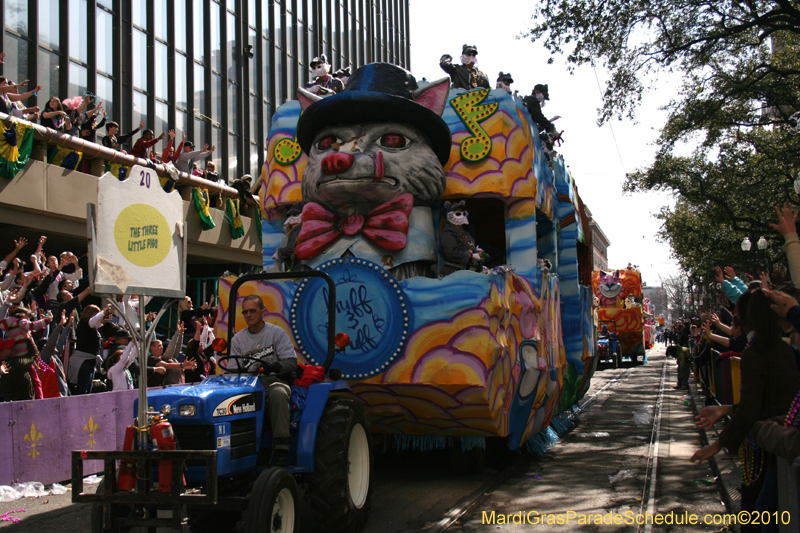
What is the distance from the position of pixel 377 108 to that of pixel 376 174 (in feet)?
2.33

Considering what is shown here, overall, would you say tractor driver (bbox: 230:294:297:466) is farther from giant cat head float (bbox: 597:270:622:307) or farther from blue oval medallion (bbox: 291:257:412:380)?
giant cat head float (bbox: 597:270:622:307)

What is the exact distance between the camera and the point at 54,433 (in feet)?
25.1

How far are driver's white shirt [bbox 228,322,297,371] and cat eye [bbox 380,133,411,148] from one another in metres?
2.67

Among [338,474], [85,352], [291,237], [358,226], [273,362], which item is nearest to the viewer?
[338,474]

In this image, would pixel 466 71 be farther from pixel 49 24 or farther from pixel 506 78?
pixel 49 24

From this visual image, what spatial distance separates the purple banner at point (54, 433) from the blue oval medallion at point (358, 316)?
2.72 m

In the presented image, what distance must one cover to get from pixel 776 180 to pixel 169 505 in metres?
22.1

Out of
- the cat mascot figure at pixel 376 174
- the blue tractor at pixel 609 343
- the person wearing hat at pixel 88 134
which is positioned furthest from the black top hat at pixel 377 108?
the blue tractor at pixel 609 343

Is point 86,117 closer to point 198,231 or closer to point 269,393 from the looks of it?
point 198,231

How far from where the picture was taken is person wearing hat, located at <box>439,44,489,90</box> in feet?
31.4

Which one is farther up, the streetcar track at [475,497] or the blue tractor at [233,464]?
the blue tractor at [233,464]

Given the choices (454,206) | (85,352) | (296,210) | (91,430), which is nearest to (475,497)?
(454,206)

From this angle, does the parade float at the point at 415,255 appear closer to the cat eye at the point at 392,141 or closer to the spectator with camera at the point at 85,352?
the cat eye at the point at 392,141

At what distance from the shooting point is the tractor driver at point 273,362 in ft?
16.6
